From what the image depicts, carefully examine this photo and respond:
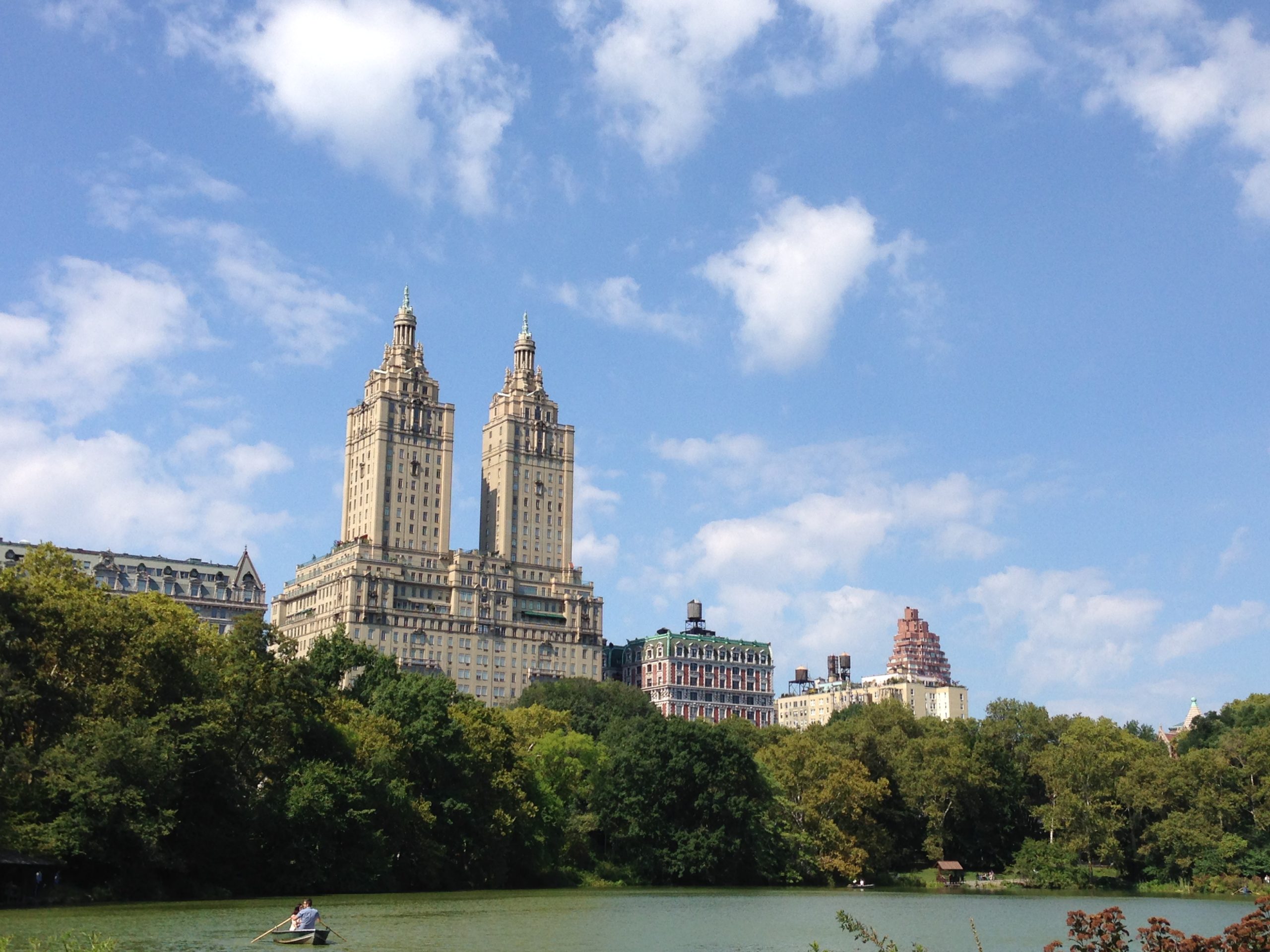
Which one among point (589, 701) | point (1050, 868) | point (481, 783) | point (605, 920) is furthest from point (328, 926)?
point (589, 701)

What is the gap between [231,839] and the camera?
68938 mm

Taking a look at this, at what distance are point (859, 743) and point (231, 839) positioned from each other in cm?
5951

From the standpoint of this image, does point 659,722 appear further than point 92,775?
Yes

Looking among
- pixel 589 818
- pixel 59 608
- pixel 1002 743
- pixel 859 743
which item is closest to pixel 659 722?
pixel 589 818

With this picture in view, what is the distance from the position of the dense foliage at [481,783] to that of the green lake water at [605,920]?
369cm

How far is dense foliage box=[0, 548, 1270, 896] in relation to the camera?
2453 inches

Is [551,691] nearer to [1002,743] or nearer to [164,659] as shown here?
[1002,743]

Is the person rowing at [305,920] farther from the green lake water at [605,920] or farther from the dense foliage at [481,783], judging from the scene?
Answer: the dense foliage at [481,783]

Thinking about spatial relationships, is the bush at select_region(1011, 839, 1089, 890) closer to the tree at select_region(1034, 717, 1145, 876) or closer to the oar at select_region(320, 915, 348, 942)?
the tree at select_region(1034, 717, 1145, 876)

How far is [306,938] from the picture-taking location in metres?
45.4

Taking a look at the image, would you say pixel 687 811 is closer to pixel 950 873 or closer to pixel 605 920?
pixel 950 873

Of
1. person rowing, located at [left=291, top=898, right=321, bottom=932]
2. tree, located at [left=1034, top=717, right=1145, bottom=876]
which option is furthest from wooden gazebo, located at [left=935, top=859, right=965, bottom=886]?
person rowing, located at [left=291, top=898, right=321, bottom=932]

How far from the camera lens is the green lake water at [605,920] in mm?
46969

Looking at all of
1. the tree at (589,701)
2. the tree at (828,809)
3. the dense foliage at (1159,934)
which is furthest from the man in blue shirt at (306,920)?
the tree at (589,701)
